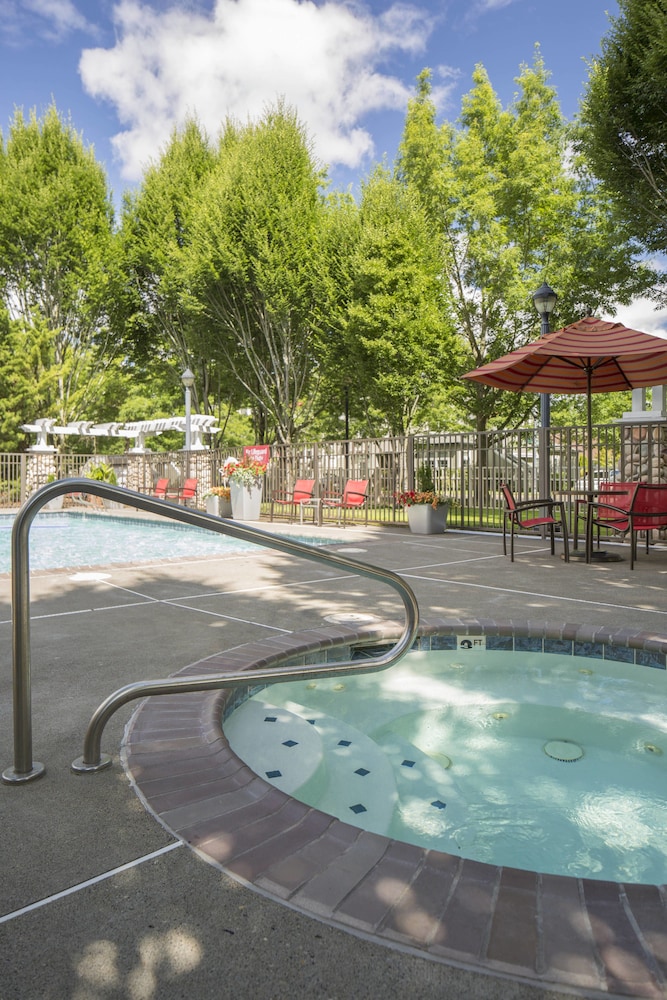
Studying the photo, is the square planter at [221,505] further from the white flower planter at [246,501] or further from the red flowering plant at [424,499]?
the red flowering plant at [424,499]

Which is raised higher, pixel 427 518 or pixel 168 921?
pixel 427 518

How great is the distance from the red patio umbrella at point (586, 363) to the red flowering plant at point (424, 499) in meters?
3.51

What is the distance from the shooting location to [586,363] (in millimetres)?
8211

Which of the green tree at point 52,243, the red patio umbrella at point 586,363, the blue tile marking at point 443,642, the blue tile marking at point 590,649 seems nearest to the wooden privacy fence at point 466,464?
the red patio umbrella at point 586,363

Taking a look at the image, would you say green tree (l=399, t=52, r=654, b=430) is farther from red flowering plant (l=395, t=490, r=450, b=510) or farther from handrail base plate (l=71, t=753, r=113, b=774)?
handrail base plate (l=71, t=753, r=113, b=774)

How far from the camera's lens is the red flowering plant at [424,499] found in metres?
12.0

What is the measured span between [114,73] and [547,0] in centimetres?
1559

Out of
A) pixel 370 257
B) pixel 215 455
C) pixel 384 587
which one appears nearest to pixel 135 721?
pixel 384 587

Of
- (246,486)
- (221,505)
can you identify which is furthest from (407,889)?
(221,505)

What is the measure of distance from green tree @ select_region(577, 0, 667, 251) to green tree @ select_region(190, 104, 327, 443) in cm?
998

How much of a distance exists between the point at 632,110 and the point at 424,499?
8.53m

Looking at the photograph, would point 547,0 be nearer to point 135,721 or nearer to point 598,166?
point 598,166

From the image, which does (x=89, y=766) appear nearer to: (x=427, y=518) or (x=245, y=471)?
(x=427, y=518)

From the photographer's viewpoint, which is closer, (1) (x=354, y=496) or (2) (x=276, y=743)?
(2) (x=276, y=743)
